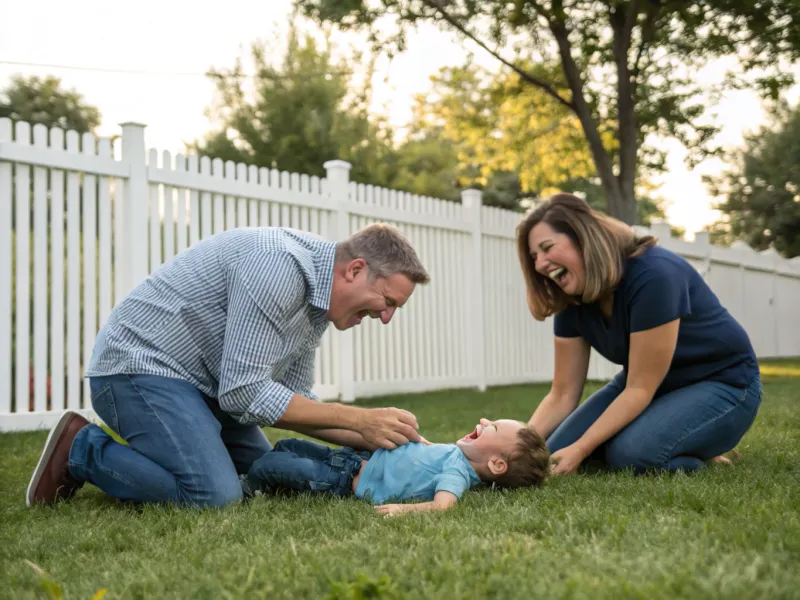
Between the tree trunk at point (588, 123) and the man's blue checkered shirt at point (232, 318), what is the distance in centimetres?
712

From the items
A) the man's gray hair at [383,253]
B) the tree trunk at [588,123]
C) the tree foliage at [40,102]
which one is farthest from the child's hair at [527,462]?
the tree foliage at [40,102]

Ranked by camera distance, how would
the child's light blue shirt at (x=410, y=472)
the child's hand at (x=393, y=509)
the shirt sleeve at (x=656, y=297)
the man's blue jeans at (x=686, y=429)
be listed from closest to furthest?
the child's hand at (x=393, y=509) < the child's light blue shirt at (x=410, y=472) < the shirt sleeve at (x=656, y=297) < the man's blue jeans at (x=686, y=429)

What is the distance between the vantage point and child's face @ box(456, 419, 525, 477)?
321 centimetres

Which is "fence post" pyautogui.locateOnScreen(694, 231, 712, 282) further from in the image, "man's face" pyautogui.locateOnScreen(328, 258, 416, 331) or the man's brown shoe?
the man's brown shoe

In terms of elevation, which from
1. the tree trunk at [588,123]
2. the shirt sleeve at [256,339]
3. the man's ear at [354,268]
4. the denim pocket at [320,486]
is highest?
the tree trunk at [588,123]

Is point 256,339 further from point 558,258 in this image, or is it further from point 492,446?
point 558,258

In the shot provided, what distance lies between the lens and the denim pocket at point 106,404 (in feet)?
10.1

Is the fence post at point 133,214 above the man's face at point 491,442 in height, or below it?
above

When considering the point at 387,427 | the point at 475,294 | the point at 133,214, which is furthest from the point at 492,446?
the point at 475,294

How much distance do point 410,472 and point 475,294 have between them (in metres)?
6.09

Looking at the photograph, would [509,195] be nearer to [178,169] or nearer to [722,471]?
[178,169]

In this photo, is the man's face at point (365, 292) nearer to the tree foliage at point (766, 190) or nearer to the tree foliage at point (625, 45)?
the tree foliage at point (625, 45)

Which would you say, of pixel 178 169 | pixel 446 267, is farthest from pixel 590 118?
pixel 178 169

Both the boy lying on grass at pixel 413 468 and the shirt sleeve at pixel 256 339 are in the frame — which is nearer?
the shirt sleeve at pixel 256 339
